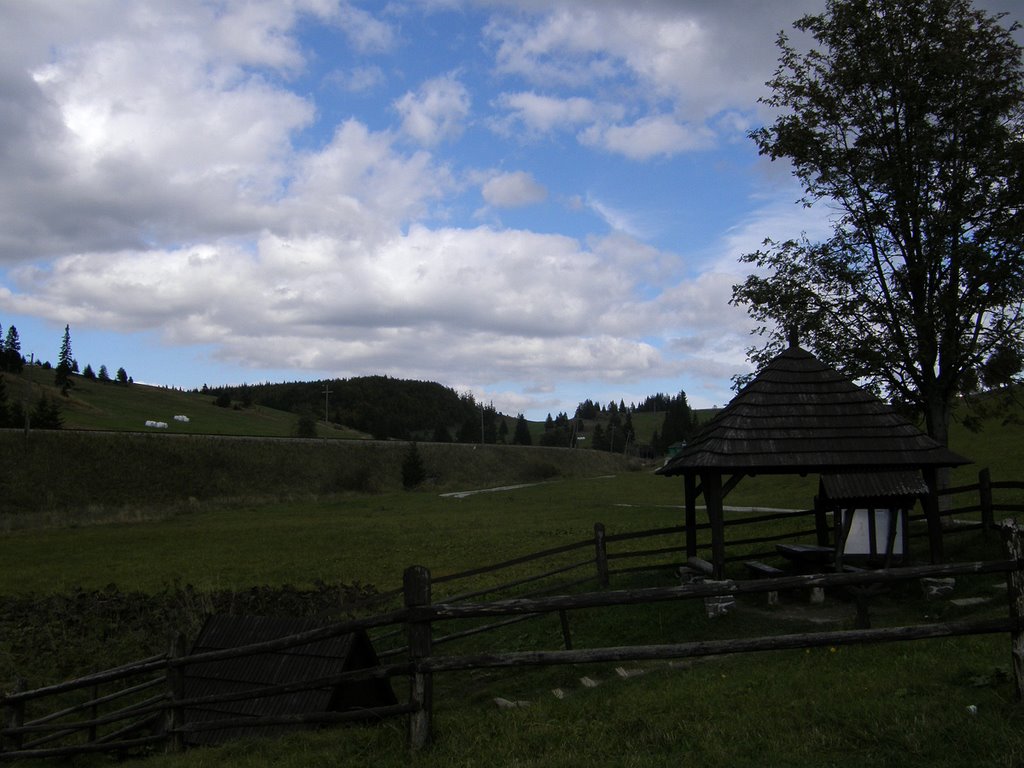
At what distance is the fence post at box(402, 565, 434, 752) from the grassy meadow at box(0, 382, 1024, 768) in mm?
155

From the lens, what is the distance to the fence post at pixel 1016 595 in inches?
222

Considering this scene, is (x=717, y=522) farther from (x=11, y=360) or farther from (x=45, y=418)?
(x=11, y=360)

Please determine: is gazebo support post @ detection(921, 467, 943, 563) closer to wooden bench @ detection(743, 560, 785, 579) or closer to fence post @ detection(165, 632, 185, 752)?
wooden bench @ detection(743, 560, 785, 579)

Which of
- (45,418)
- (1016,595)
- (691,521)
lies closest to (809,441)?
(691,521)

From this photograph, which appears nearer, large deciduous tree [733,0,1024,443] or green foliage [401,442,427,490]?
large deciduous tree [733,0,1024,443]

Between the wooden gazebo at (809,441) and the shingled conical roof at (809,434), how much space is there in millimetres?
15

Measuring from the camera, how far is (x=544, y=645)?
39.3ft

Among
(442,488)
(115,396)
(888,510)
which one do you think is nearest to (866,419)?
(888,510)

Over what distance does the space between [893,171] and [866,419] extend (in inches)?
261

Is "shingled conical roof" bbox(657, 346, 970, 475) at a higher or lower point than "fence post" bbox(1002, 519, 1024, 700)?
higher

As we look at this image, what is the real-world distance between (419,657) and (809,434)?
27.5 feet

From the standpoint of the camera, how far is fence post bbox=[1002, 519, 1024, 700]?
18.5 ft

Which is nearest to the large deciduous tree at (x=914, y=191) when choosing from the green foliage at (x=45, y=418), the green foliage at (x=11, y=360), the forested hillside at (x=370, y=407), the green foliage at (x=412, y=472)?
the green foliage at (x=412, y=472)

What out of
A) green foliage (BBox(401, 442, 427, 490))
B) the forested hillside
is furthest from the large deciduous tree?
the forested hillside
